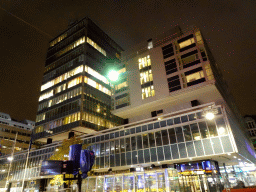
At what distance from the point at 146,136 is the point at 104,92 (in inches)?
1176

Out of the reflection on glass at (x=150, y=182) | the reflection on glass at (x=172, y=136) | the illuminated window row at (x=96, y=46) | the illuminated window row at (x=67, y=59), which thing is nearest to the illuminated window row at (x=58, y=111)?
the illuminated window row at (x=67, y=59)

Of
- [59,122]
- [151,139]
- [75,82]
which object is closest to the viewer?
[151,139]


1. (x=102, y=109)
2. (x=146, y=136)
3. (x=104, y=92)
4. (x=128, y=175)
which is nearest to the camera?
(x=128, y=175)

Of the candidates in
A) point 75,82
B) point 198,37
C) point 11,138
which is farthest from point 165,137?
point 11,138

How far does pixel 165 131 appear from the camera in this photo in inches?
1283

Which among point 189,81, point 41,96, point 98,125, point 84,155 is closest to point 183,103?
point 189,81

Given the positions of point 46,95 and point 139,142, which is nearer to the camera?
point 139,142

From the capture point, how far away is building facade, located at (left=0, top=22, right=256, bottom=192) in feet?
66.7

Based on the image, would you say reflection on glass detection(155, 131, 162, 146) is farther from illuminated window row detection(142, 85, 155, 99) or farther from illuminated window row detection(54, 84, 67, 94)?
illuminated window row detection(54, 84, 67, 94)

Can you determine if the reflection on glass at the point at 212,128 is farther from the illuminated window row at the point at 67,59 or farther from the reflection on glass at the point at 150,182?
the illuminated window row at the point at 67,59

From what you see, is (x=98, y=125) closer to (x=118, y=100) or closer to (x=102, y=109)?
(x=102, y=109)

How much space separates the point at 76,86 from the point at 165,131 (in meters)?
31.8

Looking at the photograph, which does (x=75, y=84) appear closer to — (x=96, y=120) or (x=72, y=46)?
(x=96, y=120)

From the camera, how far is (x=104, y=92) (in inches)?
2391
